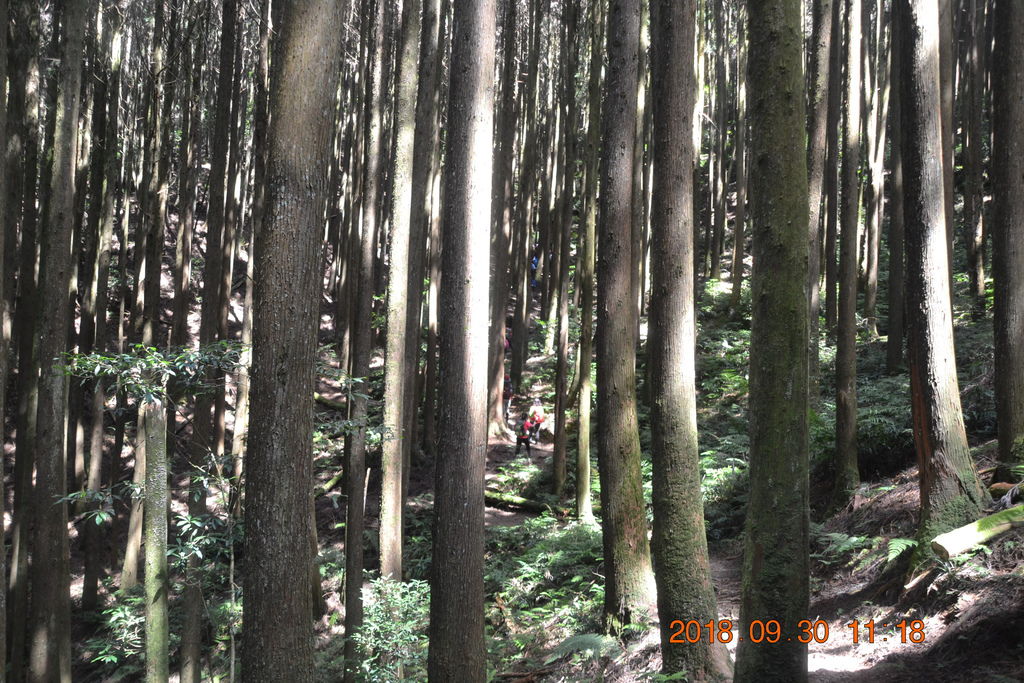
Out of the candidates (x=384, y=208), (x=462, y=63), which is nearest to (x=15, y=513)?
(x=462, y=63)

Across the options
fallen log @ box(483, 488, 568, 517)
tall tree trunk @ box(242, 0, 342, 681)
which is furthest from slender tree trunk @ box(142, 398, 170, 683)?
fallen log @ box(483, 488, 568, 517)

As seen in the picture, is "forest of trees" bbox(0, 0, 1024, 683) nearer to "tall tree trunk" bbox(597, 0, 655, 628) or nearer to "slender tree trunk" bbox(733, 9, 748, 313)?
"tall tree trunk" bbox(597, 0, 655, 628)

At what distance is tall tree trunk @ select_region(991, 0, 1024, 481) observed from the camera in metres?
6.44

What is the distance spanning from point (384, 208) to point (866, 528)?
805 inches

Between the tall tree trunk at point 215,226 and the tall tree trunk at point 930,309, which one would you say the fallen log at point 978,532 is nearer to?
the tall tree trunk at point 930,309

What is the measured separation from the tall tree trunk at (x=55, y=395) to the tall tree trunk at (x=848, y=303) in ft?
31.2

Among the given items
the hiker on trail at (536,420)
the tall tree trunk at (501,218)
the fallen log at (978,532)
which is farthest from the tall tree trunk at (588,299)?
the fallen log at (978,532)

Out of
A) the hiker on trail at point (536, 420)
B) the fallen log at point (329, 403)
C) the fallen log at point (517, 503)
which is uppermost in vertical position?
the fallen log at point (329, 403)

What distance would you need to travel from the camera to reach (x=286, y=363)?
441 cm

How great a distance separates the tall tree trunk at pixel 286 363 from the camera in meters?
4.34

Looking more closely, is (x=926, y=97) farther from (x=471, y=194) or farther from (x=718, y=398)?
(x=718, y=398)

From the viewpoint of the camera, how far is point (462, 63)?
231 inches
